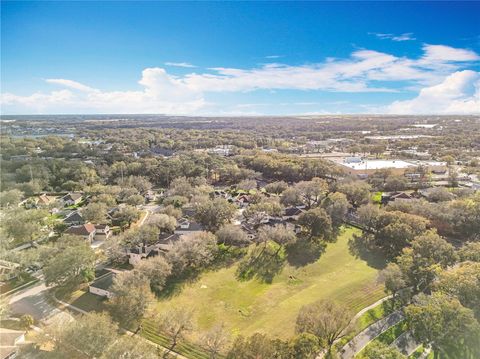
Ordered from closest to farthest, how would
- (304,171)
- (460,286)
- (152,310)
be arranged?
(460,286), (152,310), (304,171)

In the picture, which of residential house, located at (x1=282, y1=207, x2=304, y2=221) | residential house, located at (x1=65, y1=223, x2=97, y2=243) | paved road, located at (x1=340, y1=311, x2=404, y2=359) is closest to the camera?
paved road, located at (x1=340, y1=311, x2=404, y2=359)

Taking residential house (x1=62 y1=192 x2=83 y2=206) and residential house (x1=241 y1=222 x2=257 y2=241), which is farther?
residential house (x1=62 y1=192 x2=83 y2=206)

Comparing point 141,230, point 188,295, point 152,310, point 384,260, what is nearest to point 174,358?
point 152,310

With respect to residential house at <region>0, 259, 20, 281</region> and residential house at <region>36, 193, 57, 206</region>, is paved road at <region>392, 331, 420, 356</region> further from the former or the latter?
residential house at <region>36, 193, 57, 206</region>

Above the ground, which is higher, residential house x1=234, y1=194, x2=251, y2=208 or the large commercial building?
the large commercial building

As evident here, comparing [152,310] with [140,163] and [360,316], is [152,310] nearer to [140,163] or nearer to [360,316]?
[360,316]

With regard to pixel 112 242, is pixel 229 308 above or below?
below

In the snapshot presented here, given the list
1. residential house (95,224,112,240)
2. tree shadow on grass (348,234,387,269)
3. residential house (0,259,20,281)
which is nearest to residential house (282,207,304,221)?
tree shadow on grass (348,234,387,269)

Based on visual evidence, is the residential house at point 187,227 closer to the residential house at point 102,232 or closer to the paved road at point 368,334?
the residential house at point 102,232
